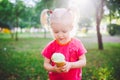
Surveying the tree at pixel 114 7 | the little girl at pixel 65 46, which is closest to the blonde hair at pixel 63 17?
the little girl at pixel 65 46

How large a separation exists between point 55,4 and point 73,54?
6.87m

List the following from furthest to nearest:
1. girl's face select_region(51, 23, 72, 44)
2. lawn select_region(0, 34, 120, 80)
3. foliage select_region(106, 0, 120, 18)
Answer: foliage select_region(106, 0, 120, 18) → lawn select_region(0, 34, 120, 80) → girl's face select_region(51, 23, 72, 44)

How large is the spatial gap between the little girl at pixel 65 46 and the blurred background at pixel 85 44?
5.9 inches

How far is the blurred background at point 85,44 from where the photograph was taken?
527 cm

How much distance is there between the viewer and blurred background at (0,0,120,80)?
17.3 feet

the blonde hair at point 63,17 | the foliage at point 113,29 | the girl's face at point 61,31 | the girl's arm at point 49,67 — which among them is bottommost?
the girl's arm at point 49,67

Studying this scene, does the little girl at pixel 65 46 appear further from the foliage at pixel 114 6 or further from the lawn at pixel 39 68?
the foliage at pixel 114 6

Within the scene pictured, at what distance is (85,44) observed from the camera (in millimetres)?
9875

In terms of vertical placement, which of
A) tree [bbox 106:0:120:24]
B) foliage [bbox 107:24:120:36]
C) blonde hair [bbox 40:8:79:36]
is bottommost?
foliage [bbox 107:24:120:36]

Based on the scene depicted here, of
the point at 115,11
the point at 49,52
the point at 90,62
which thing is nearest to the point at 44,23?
the point at 49,52

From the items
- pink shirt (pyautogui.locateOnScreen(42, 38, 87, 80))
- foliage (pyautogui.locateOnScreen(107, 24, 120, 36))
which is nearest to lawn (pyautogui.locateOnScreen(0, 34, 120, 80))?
foliage (pyautogui.locateOnScreen(107, 24, 120, 36))

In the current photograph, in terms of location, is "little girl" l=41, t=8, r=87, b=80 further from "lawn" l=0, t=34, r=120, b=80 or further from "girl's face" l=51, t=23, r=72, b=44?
"lawn" l=0, t=34, r=120, b=80

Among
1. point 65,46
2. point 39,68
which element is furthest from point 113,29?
point 65,46

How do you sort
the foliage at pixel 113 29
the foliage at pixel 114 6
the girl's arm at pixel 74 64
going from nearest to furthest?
the girl's arm at pixel 74 64, the foliage at pixel 114 6, the foliage at pixel 113 29
